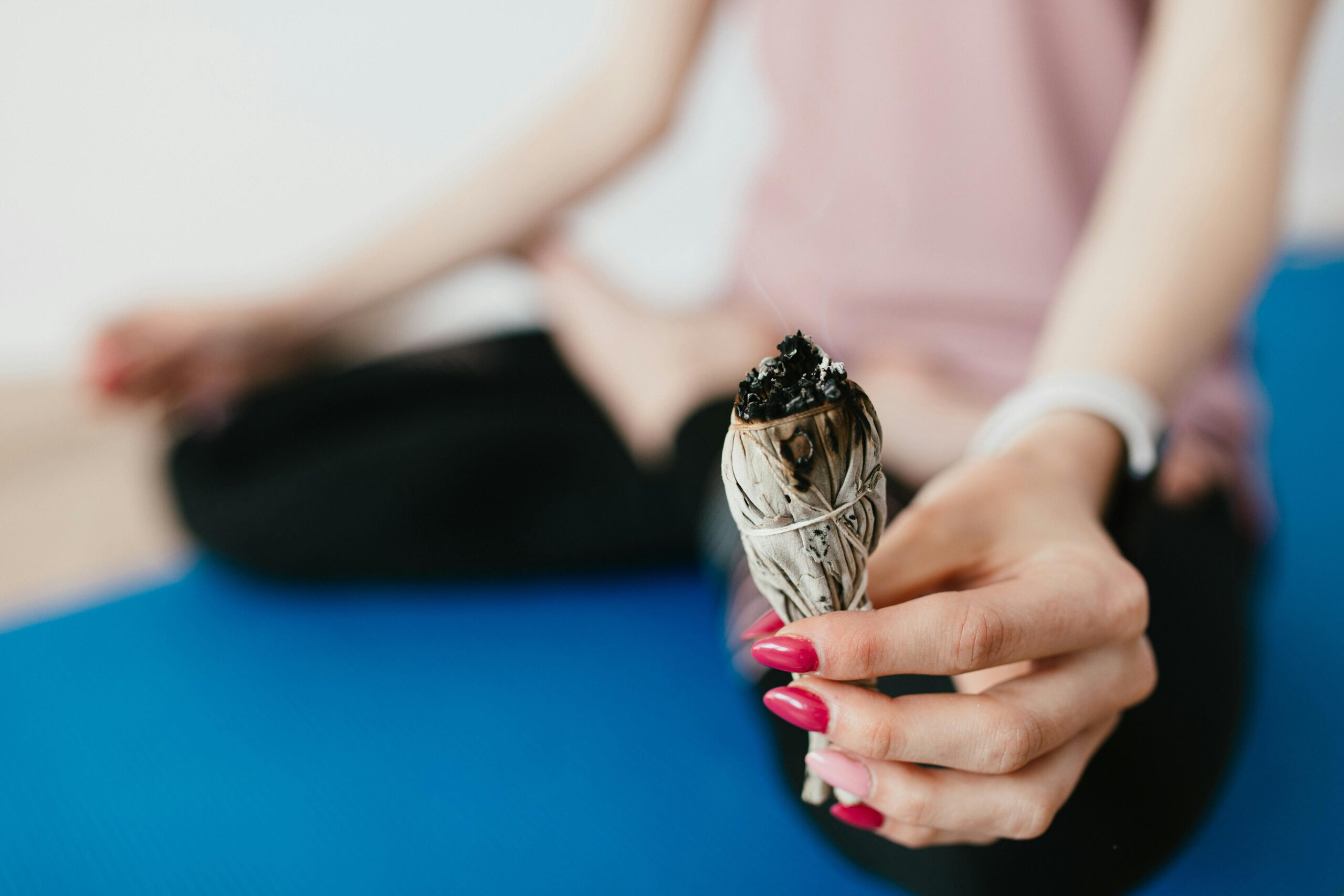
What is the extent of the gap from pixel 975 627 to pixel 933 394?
371 mm

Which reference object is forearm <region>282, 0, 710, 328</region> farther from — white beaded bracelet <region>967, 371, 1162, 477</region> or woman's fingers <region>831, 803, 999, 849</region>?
woman's fingers <region>831, 803, 999, 849</region>

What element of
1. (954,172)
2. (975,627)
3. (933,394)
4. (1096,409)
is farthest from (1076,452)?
(954,172)

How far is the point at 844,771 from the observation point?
32 centimetres

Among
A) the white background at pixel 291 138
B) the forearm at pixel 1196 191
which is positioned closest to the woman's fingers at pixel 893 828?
the forearm at pixel 1196 191

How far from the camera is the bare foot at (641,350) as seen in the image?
738 mm

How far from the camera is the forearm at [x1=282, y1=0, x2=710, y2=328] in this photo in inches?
34.2

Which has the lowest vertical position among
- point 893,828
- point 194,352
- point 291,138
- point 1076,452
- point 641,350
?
point 893,828

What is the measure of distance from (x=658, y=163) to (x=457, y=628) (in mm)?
1410

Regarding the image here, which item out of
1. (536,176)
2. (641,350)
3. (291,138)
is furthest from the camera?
(291,138)

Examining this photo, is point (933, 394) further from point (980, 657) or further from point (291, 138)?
point (291, 138)

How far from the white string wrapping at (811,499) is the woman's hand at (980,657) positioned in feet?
0.05

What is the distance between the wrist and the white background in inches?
62.5

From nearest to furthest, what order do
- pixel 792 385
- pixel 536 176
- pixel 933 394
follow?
pixel 792 385 → pixel 933 394 → pixel 536 176

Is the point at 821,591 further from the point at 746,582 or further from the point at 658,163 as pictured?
the point at 658,163
